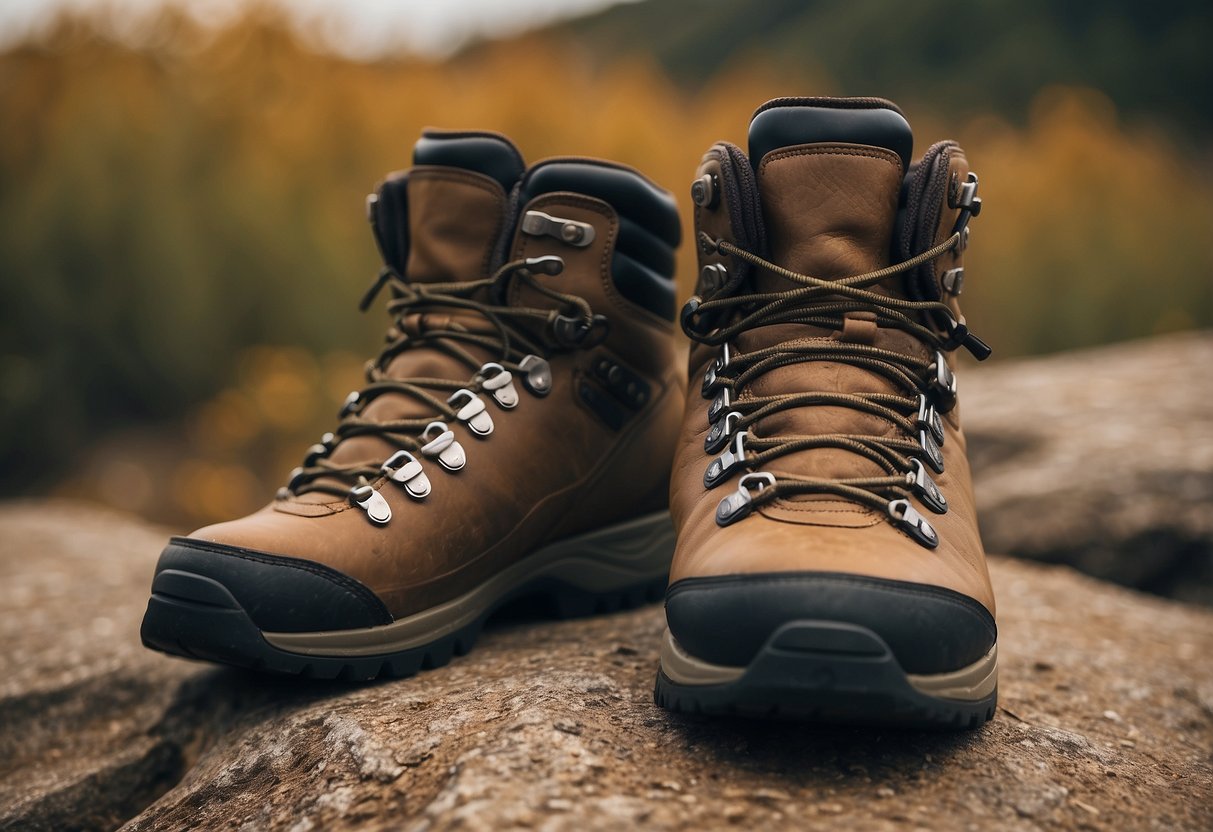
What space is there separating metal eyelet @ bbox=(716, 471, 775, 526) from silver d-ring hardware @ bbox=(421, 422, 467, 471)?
44cm

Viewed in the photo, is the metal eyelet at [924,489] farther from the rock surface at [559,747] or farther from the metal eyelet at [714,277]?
the metal eyelet at [714,277]

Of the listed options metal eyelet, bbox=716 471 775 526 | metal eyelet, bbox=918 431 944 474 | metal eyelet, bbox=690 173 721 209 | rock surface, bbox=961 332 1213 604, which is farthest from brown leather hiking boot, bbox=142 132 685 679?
rock surface, bbox=961 332 1213 604

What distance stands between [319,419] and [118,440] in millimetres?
1212

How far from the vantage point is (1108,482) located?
2.65 metres

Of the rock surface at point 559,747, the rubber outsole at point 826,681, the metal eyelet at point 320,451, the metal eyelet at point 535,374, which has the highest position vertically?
the metal eyelet at point 535,374

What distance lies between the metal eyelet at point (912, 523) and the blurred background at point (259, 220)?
12.7 ft

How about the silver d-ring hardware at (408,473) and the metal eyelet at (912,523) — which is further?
the silver d-ring hardware at (408,473)

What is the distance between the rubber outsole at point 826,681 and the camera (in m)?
0.96

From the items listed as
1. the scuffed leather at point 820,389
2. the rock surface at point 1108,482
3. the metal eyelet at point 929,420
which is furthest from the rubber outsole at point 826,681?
the rock surface at point 1108,482

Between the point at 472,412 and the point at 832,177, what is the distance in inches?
24.2

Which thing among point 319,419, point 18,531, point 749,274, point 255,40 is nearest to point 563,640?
point 749,274

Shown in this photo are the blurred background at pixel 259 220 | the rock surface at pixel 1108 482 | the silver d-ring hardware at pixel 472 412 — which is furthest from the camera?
the blurred background at pixel 259 220

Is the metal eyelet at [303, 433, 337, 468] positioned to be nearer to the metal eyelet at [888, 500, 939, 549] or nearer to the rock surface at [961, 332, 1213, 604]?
the metal eyelet at [888, 500, 939, 549]

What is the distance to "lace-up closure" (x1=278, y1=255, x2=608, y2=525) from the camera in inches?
58.0
